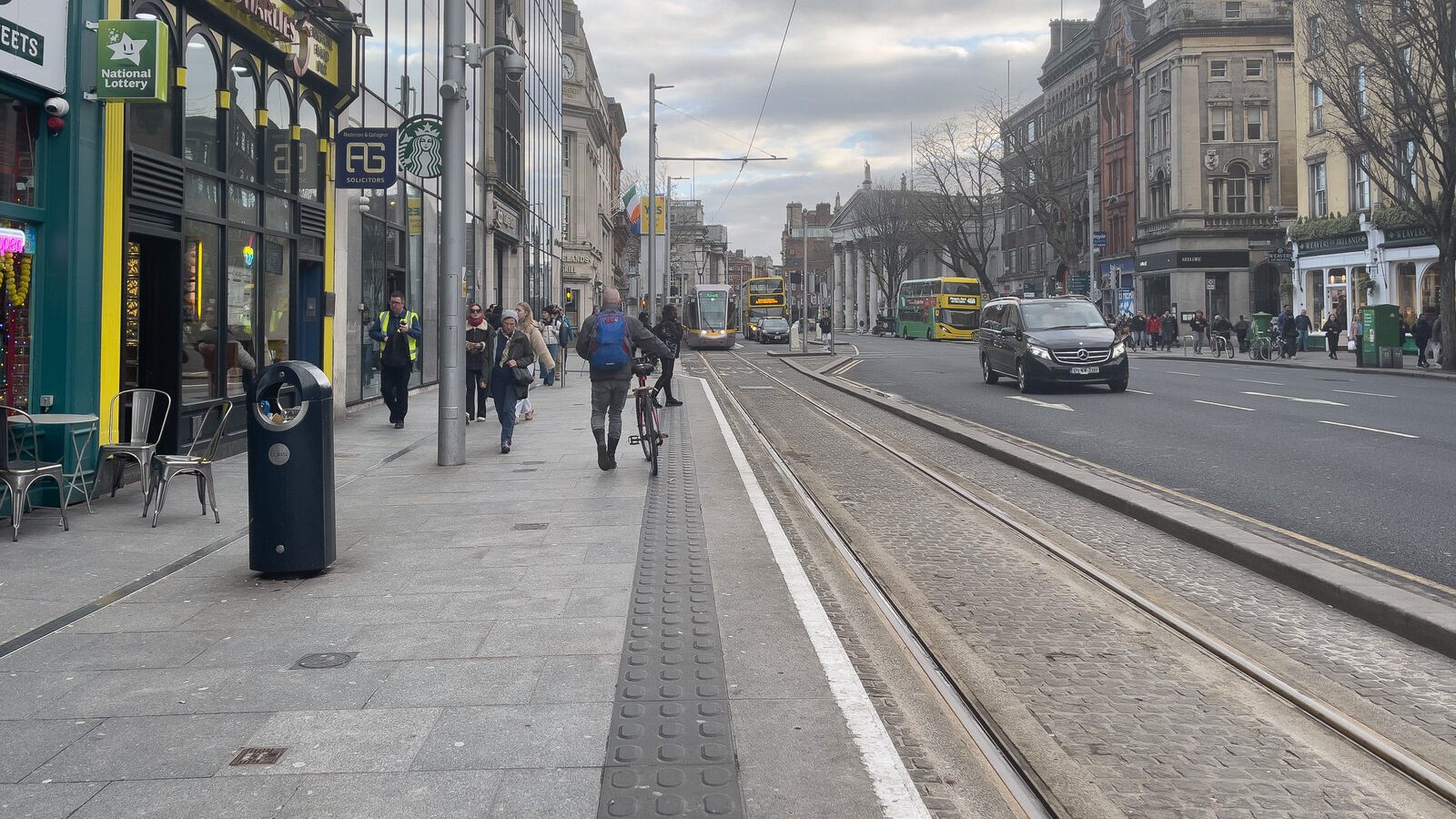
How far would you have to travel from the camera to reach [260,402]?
6969mm

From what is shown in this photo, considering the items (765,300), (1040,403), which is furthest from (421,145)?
(765,300)

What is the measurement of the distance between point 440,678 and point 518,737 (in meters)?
0.86

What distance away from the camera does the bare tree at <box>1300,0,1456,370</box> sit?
26750mm

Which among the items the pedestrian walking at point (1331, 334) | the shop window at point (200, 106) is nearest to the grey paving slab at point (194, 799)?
the shop window at point (200, 106)

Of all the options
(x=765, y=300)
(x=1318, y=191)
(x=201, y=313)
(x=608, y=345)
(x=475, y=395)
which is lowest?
(x=475, y=395)

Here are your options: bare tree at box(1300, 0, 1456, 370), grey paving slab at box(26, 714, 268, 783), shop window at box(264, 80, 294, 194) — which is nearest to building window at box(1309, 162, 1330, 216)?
bare tree at box(1300, 0, 1456, 370)

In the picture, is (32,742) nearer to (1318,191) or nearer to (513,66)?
(513,66)

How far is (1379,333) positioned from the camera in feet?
99.7

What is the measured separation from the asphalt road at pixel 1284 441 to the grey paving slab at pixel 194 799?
5960 mm

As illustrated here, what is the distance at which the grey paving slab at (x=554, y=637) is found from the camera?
531 cm

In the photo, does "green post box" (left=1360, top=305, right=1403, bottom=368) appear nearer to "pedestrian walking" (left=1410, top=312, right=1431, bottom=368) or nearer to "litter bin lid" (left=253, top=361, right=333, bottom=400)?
"pedestrian walking" (left=1410, top=312, right=1431, bottom=368)

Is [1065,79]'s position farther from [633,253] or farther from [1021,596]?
[1021,596]

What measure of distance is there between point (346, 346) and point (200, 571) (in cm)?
1165

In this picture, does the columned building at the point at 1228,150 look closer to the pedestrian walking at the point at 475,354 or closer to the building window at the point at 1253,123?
the building window at the point at 1253,123
